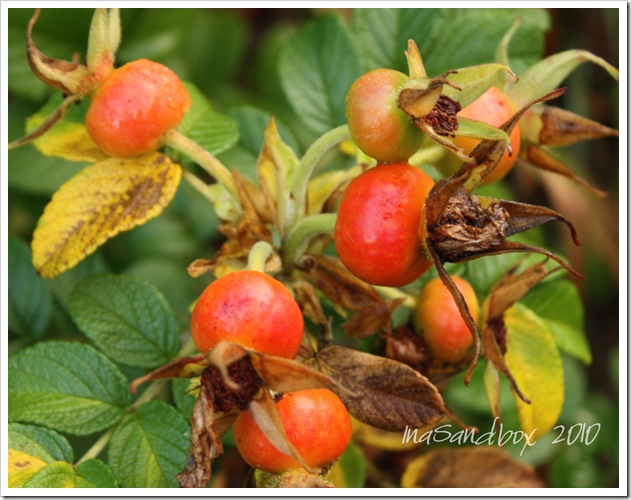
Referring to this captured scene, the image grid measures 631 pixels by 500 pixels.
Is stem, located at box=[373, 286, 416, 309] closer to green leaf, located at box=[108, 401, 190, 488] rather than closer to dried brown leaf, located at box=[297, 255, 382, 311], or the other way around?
dried brown leaf, located at box=[297, 255, 382, 311]

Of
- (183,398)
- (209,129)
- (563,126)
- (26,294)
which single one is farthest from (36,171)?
(563,126)

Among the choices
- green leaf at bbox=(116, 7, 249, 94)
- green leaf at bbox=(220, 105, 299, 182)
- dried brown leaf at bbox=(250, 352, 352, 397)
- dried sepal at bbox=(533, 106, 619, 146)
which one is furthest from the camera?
green leaf at bbox=(116, 7, 249, 94)

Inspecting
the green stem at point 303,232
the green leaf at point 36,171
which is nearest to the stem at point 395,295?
the green stem at point 303,232

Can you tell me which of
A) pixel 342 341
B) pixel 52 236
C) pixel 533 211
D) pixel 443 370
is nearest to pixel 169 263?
pixel 342 341

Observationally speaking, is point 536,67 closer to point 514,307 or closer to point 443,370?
point 514,307

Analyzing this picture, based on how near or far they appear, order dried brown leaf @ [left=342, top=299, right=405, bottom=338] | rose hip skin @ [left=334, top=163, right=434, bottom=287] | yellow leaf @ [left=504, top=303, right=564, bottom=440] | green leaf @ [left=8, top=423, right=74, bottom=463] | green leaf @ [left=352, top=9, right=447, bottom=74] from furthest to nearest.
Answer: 1. green leaf @ [left=352, top=9, right=447, bottom=74]
2. yellow leaf @ [left=504, top=303, right=564, bottom=440]
3. dried brown leaf @ [left=342, top=299, right=405, bottom=338]
4. green leaf @ [left=8, top=423, right=74, bottom=463]
5. rose hip skin @ [left=334, top=163, right=434, bottom=287]

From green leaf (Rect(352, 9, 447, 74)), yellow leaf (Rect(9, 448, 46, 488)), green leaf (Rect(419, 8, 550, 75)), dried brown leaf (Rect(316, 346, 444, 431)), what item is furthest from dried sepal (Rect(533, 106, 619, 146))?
yellow leaf (Rect(9, 448, 46, 488))

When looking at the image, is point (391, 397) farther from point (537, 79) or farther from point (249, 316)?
point (537, 79)
